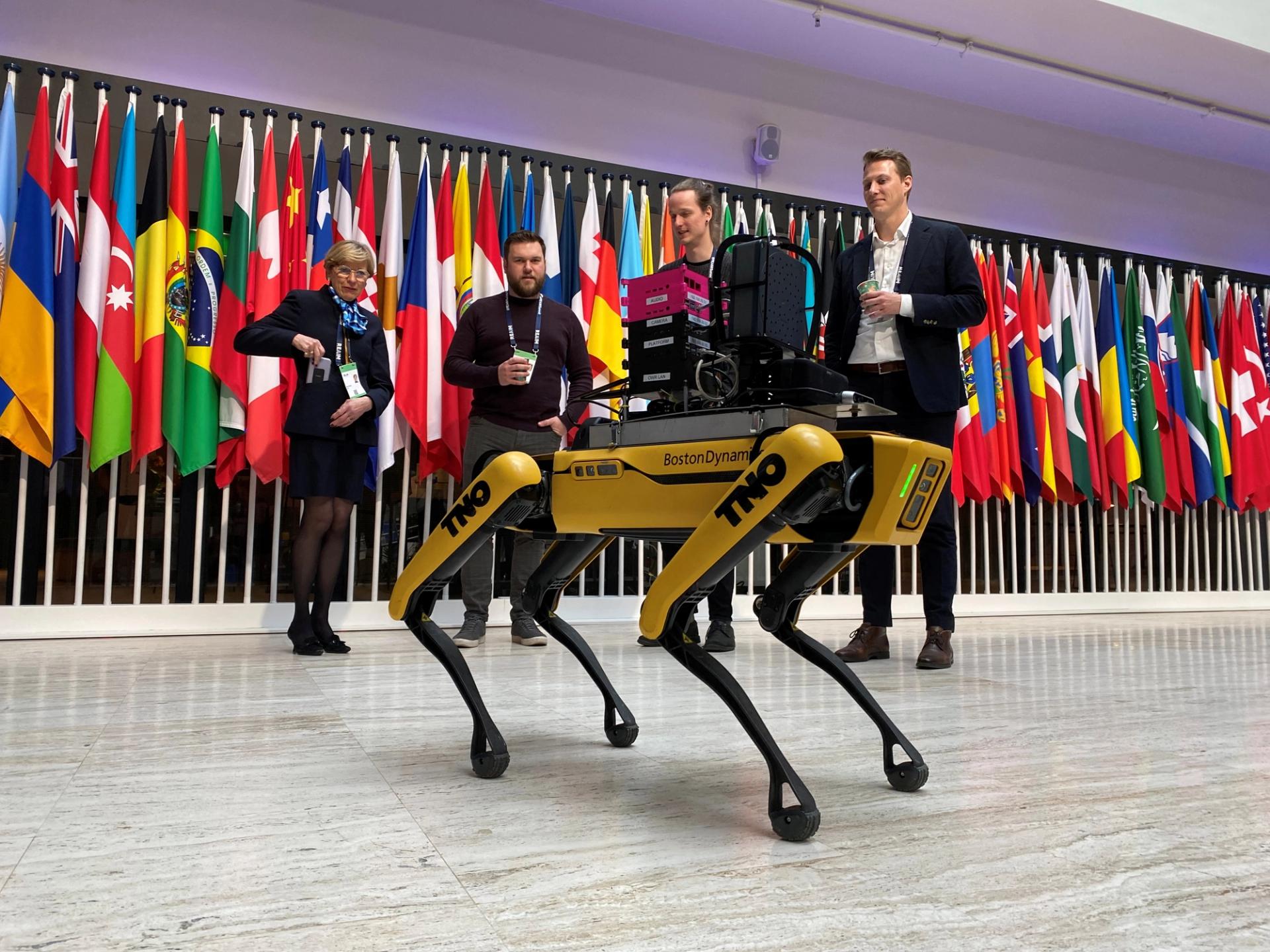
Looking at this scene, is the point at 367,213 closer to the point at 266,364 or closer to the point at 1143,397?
the point at 266,364

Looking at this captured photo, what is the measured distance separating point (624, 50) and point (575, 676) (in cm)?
353

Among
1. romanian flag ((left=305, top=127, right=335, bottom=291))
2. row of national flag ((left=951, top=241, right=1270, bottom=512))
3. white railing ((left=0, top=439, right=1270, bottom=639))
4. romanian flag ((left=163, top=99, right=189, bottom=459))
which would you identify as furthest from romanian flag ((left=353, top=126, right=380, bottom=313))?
row of national flag ((left=951, top=241, right=1270, bottom=512))

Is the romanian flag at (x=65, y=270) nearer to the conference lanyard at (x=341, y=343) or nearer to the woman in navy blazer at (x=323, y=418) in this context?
the woman in navy blazer at (x=323, y=418)

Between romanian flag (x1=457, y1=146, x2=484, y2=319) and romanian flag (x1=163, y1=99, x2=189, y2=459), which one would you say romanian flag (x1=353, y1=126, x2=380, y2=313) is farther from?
romanian flag (x1=163, y1=99, x2=189, y2=459)

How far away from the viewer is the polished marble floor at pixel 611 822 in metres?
0.86

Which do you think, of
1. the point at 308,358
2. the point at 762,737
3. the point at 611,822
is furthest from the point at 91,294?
the point at 762,737

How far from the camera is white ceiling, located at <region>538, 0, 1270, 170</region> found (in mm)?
4262

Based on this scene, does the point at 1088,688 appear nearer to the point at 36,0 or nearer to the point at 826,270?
the point at 826,270

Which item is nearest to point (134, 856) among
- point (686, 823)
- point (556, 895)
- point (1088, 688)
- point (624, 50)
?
point (556, 895)

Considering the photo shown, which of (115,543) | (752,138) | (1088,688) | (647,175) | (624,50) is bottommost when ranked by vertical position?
(1088,688)

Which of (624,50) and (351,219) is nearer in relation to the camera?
(351,219)

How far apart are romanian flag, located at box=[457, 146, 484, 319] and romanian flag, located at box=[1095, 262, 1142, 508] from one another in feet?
12.0

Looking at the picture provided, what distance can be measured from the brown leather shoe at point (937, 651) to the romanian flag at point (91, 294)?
311 cm

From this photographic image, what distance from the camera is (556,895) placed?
0.93m
